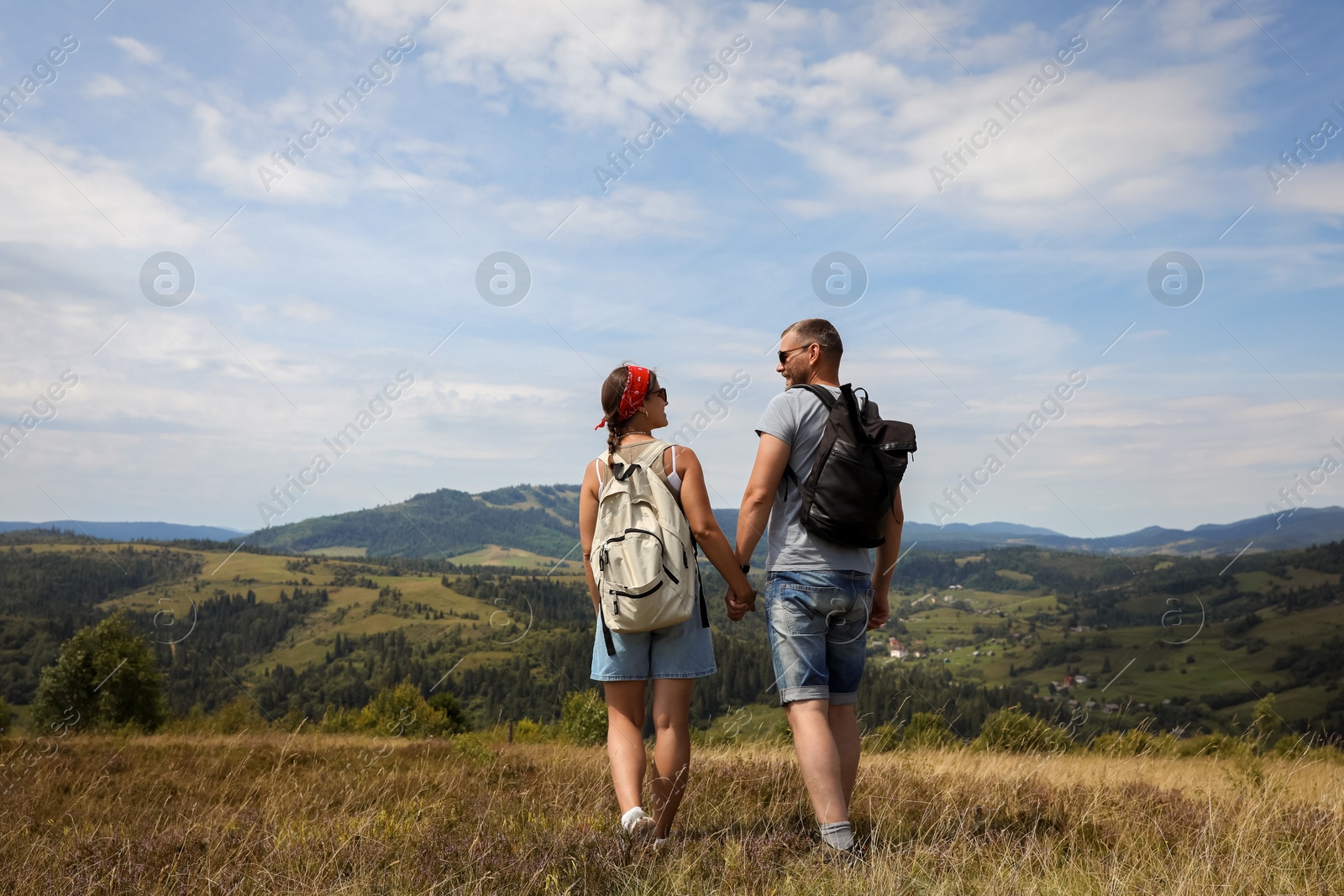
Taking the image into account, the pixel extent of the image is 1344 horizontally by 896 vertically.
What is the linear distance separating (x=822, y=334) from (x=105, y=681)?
178 ft

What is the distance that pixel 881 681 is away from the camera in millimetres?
95438

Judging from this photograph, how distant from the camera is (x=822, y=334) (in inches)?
151

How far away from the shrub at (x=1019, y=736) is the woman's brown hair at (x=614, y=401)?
731 centimetres

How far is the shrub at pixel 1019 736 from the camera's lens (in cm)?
984

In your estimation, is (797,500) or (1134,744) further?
(1134,744)

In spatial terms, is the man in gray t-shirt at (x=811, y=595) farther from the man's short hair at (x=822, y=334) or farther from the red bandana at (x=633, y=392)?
the red bandana at (x=633, y=392)

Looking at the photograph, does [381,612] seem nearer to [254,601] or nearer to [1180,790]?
[254,601]

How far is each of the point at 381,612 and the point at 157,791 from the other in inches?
7479

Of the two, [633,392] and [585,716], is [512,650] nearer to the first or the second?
[585,716]

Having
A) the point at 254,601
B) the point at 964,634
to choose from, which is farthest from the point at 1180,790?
the point at 254,601

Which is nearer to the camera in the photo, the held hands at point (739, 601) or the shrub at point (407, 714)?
the held hands at point (739, 601)

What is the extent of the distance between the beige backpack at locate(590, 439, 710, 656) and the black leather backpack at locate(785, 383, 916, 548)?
633 millimetres

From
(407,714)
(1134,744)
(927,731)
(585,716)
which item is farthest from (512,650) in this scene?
(1134,744)

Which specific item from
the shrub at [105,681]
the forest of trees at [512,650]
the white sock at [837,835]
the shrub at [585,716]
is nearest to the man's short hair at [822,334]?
the white sock at [837,835]
